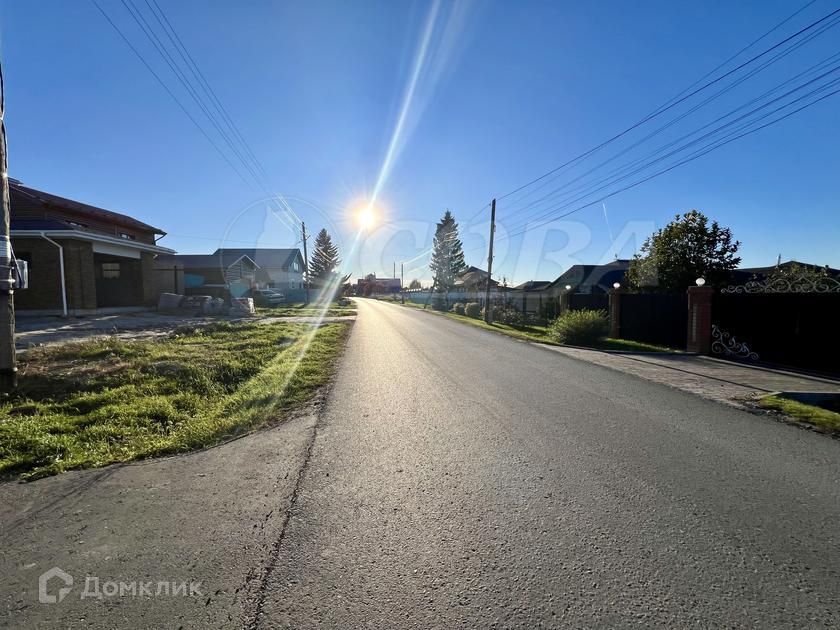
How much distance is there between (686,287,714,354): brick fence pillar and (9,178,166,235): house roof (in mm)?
28116

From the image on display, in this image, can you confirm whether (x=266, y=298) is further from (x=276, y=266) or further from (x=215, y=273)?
(x=276, y=266)

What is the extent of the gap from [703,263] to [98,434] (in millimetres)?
20722

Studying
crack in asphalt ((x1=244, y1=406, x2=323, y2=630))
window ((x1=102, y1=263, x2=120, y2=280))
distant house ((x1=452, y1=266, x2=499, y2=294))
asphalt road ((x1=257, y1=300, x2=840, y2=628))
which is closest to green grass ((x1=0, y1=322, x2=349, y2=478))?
crack in asphalt ((x1=244, y1=406, x2=323, y2=630))

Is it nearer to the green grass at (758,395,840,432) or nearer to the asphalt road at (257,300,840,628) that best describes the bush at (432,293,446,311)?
the green grass at (758,395,840,432)

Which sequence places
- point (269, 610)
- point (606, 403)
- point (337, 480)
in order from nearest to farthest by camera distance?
point (269, 610) < point (337, 480) < point (606, 403)

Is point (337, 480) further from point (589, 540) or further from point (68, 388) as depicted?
point (68, 388)

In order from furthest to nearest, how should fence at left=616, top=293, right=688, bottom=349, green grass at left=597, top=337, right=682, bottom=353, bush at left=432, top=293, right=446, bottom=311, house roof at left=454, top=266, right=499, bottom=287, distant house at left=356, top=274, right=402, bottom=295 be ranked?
distant house at left=356, top=274, right=402, bottom=295 → house roof at left=454, top=266, right=499, bottom=287 → bush at left=432, top=293, right=446, bottom=311 → fence at left=616, top=293, right=688, bottom=349 → green grass at left=597, top=337, right=682, bottom=353

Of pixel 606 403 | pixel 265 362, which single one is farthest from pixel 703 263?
pixel 265 362

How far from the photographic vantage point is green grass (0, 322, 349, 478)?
400 cm

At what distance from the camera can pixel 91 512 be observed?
2869 mm

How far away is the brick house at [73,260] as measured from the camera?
642 inches

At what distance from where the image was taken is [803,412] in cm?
544

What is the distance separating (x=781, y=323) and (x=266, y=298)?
1396 inches

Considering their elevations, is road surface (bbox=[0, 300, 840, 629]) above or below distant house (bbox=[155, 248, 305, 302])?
below
